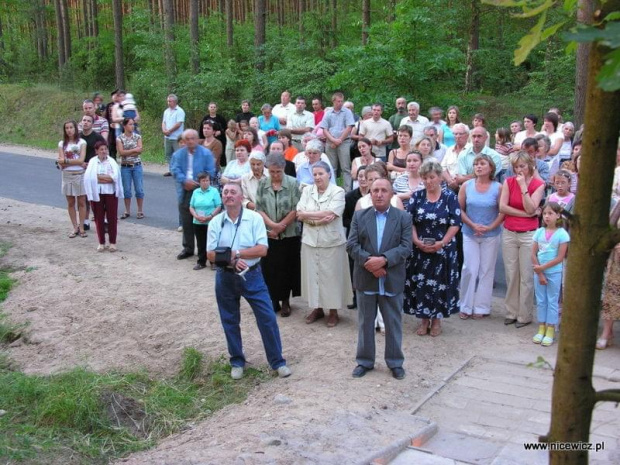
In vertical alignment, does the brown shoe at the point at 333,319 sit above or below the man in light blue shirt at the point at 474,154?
below

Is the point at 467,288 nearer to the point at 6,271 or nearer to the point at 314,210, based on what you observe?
the point at 314,210

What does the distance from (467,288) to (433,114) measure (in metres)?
5.51

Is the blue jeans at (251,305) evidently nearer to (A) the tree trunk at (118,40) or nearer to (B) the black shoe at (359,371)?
(B) the black shoe at (359,371)

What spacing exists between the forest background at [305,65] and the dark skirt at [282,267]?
6.55m

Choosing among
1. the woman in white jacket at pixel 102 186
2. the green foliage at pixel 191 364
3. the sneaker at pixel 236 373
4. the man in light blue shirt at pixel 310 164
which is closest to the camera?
the sneaker at pixel 236 373

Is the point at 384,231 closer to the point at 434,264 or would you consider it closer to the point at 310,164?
the point at 434,264

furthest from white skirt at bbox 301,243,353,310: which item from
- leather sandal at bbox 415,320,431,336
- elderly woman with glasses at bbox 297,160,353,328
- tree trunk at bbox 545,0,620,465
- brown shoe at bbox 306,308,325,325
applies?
tree trunk at bbox 545,0,620,465

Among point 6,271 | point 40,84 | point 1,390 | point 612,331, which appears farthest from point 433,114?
point 40,84

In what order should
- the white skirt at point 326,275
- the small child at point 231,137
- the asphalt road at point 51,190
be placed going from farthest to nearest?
the small child at point 231,137 → the asphalt road at point 51,190 → the white skirt at point 326,275

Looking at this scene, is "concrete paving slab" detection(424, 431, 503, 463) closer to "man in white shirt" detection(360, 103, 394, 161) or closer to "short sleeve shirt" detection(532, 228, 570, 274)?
"short sleeve shirt" detection(532, 228, 570, 274)

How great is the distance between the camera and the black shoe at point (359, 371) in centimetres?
693

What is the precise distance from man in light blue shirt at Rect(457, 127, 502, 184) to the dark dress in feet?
6.61

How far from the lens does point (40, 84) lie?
3700 centimetres

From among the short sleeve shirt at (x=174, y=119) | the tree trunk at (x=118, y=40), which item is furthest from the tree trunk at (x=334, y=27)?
the short sleeve shirt at (x=174, y=119)
